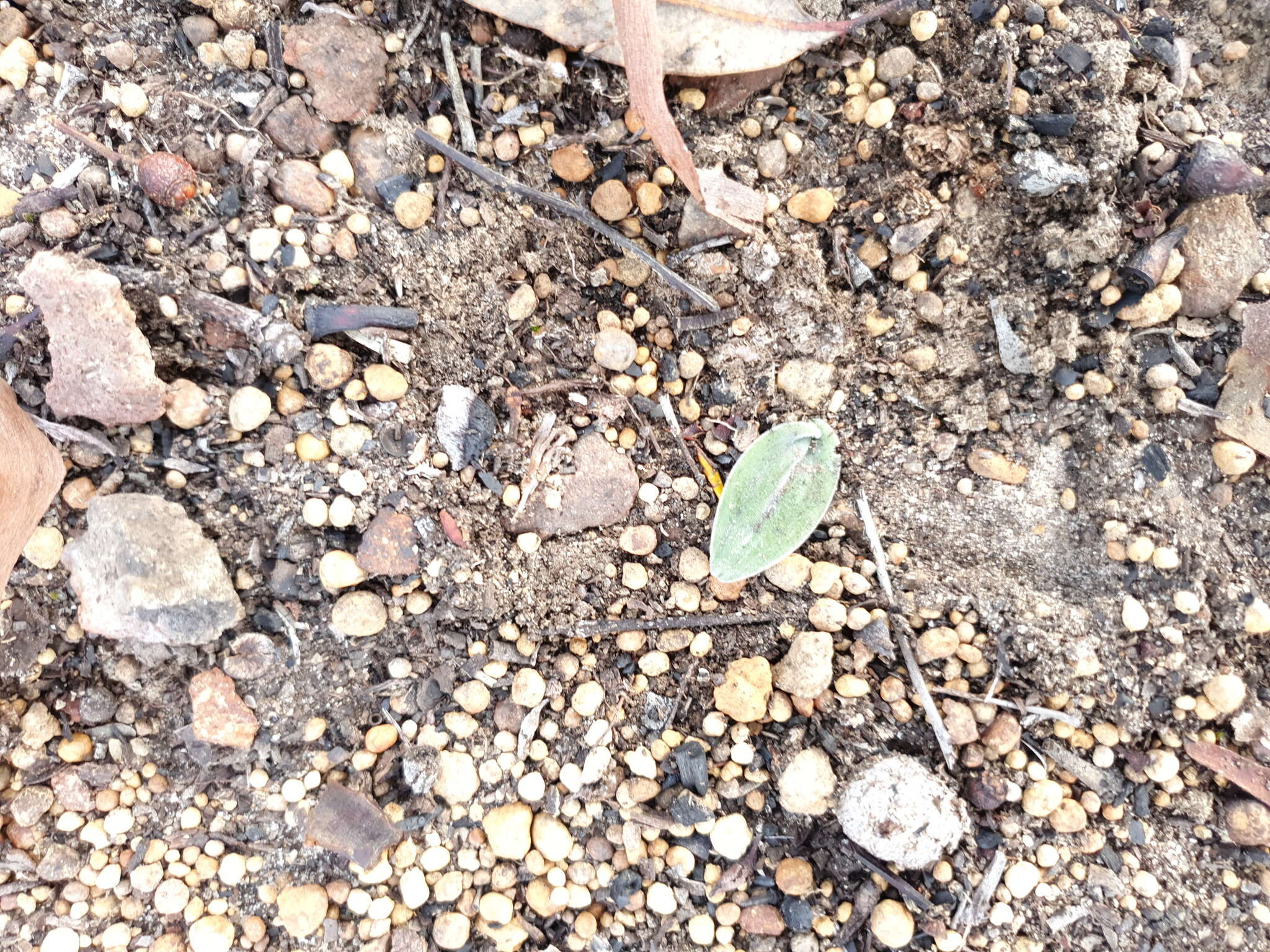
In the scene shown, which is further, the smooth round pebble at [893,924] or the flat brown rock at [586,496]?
the flat brown rock at [586,496]

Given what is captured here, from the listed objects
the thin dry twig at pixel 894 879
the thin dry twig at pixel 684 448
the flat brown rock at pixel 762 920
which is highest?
the thin dry twig at pixel 684 448

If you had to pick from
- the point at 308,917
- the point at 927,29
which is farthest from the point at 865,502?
the point at 308,917

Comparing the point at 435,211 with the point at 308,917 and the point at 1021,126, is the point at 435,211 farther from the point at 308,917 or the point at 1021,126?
the point at 308,917

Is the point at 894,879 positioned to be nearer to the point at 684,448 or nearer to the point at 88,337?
the point at 684,448

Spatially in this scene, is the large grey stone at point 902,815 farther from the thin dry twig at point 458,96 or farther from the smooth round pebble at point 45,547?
the smooth round pebble at point 45,547

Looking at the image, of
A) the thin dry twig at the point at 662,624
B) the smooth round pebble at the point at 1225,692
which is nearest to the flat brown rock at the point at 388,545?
the thin dry twig at the point at 662,624

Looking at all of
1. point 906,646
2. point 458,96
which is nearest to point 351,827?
point 906,646
